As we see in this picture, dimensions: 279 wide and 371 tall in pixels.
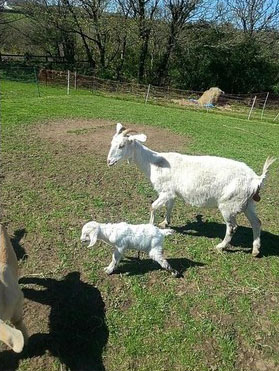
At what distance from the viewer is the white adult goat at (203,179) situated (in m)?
5.69

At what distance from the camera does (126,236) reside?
16.0 feet

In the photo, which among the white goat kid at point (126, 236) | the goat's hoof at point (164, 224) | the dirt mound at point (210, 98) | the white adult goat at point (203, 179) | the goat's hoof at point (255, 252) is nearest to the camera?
the white goat kid at point (126, 236)

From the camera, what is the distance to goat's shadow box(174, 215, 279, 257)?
6266mm

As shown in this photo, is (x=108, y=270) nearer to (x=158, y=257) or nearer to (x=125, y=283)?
(x=125, y=283)

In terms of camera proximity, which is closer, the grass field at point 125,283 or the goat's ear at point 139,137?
the grass field at point 125,283

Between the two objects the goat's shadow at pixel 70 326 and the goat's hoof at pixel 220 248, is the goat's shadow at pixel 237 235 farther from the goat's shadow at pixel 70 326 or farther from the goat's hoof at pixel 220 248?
the goat's shadow at pixel 70 326

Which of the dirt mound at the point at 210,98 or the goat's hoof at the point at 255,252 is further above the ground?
the goat's hoof at the point at 255,252

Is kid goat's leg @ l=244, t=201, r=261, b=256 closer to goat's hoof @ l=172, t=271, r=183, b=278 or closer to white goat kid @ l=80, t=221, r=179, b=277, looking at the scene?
goat's hoof @ l=172, t=271, r=183, b=278

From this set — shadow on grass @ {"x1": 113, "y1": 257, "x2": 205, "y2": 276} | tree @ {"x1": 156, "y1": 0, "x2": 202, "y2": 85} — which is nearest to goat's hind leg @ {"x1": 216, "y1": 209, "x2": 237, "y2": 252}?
shadow on grass @ {"x1": 113, "y1": 257, "x2": 205, "y2": 276}

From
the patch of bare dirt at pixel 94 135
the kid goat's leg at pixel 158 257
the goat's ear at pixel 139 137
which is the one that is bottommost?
the patch of bare dirt at pixel 94 135

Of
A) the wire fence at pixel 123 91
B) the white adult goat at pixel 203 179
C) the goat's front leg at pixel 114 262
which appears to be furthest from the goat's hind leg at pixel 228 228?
the wire fence at pixel 123 91

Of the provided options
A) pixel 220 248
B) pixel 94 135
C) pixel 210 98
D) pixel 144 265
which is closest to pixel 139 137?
pixel 144 265

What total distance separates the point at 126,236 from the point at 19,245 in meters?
1.92

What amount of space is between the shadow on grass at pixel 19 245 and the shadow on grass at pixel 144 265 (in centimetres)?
142
